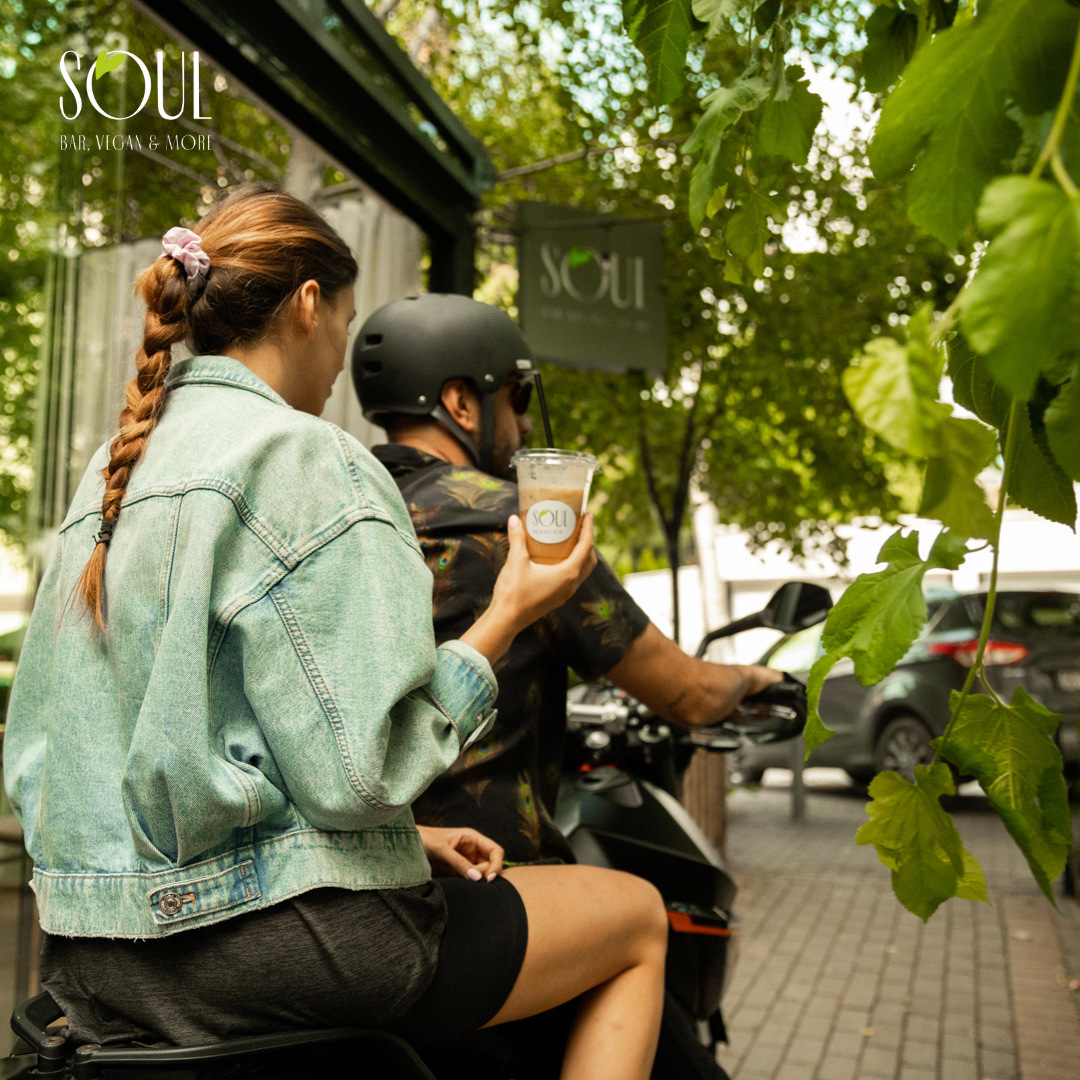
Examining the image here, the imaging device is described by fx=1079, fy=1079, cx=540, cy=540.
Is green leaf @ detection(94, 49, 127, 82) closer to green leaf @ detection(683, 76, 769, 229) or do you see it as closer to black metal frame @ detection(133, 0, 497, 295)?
black metal frame @ detection(133, 0, 497, 295)

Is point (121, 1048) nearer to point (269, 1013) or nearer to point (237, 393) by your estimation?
point (269, 1013)

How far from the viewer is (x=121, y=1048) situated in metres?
1.19

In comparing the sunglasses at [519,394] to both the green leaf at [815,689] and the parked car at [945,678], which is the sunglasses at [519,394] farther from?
the parked car at [945,678]

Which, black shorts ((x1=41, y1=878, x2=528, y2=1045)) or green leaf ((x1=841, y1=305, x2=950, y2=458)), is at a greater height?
green leaf ((x1=841, y1=305, x2=950, y2=458))

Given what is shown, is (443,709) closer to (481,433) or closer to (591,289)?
(481,433)

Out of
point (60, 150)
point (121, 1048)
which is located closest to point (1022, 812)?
point (121, 1048)

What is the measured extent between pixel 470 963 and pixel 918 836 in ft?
2.42

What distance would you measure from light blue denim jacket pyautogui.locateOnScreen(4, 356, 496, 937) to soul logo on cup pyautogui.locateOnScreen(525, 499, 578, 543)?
1.17ft

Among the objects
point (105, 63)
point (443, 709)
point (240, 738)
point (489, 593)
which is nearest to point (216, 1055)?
point (240, 738)

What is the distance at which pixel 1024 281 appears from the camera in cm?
51

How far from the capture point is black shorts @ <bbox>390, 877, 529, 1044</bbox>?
134 centimetres

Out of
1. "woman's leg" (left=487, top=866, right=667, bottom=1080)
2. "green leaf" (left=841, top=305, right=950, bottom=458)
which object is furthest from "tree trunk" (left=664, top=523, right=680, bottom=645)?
"green leaf" (left=841, top=305, right=950, bottom=458)

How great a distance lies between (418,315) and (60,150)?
59.2 inches

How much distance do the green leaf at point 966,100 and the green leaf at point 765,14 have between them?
436 millimetres
